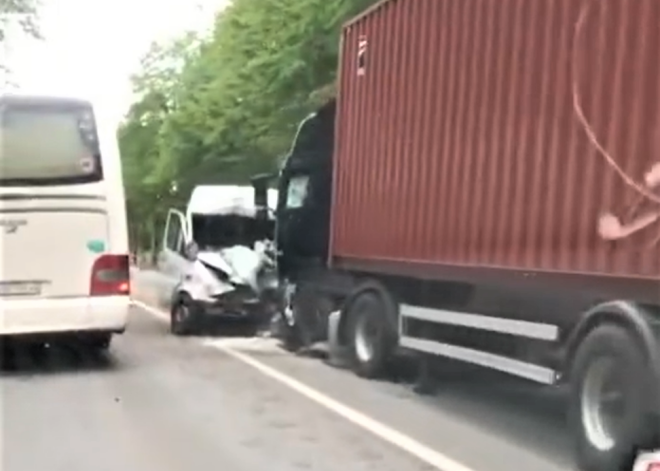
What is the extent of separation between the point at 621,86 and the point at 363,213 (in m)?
5.99

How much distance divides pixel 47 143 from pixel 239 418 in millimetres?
4304

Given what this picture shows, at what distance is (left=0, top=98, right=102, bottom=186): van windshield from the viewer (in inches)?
526

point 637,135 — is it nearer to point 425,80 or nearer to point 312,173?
point 425,80

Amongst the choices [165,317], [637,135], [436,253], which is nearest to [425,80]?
[436,253]

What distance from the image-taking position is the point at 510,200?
1033 cm

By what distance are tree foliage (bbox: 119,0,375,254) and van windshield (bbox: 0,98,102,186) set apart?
819 cm

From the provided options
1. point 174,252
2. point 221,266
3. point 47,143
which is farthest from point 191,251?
point 47,143

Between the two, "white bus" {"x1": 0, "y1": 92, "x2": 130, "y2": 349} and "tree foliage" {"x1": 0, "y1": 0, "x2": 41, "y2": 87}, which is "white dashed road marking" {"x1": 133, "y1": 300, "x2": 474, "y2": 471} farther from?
"tree foliage" {"x1": 0, "y1": 0, "x2": 41, "y2": 87}

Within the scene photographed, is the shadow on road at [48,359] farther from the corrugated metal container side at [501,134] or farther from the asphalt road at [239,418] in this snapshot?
the corrugated metal container side at [501,134]

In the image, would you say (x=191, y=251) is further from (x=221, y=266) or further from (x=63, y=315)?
(x=63, y=315)

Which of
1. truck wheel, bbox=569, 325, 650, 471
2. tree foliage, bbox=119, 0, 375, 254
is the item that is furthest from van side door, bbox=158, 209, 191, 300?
truck wheel, bbox=569, 325, 650, 471

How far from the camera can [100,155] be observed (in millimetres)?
13641

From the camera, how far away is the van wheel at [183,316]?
19.2m

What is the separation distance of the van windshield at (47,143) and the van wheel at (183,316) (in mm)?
5734
